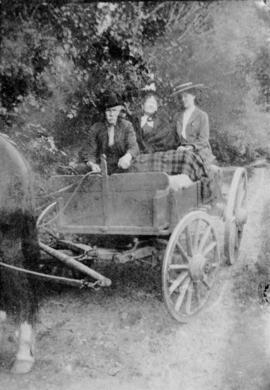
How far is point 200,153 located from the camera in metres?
2.55

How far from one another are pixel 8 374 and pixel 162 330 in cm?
80

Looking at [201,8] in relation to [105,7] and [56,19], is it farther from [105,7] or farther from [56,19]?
[56,19]

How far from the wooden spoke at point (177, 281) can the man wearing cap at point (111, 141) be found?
675 millimetres

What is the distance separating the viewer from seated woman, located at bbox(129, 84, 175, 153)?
95.0 inches

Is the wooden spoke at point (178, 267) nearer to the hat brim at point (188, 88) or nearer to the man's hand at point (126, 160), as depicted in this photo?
the man's hand at point (126, 160)

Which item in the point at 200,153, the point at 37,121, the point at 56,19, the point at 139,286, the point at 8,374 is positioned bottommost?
the point at 8,374

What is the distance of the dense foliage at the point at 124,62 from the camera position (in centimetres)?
216

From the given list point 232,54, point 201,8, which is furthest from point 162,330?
point 201,8

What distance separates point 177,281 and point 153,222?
39 centimetres

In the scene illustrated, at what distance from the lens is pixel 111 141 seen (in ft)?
8.85

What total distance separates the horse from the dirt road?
7 centimetres

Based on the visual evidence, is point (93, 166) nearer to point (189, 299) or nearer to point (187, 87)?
point (187, 87)

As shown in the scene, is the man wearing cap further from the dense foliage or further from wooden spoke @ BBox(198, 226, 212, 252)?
wooden spoke @ BBox(198, 226, 212, 252)

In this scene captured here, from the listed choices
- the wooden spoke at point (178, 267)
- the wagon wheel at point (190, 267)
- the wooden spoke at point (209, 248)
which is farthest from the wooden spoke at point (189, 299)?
the wooden spoke at point (209, 248)
